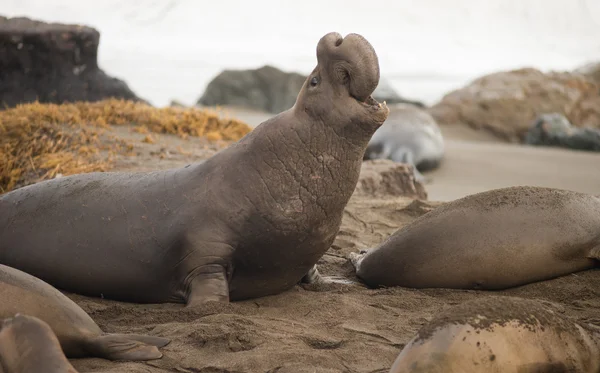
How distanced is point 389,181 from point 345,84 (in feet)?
13.2

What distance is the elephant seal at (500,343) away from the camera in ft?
9.61

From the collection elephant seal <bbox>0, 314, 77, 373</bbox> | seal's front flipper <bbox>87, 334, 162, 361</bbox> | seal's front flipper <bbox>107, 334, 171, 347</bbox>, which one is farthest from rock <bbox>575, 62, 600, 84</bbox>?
elephant seal <bbox>0, 314, 77, 373</bbox>

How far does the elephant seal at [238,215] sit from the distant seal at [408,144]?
6907 mm

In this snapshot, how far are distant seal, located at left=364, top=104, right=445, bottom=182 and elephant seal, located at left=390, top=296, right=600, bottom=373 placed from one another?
8062 millimetres

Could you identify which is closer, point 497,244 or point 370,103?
point 370,103

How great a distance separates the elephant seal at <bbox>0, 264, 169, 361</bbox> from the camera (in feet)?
11.1

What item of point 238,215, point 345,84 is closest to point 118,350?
point 238,215

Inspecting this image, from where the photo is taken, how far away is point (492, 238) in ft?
15.4

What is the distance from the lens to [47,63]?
38.7 feet

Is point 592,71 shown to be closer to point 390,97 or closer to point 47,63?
point 390,97

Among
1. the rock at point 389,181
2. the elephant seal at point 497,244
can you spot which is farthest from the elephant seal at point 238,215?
the rock at point 389,181

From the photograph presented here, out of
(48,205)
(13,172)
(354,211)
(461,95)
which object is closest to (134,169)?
(13,172)

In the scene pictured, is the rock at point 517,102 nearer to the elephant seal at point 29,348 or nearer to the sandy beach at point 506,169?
the sandy beach at point 506,169

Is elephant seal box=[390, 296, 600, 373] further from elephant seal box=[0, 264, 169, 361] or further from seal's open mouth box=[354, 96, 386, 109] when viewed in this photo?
seal's open mouth box=[354, 96, 386, 109]
